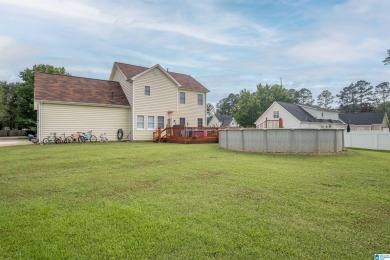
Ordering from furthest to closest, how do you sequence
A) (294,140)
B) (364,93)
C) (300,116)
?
1. (364,93)
2. (300,116)
3. (294,140)

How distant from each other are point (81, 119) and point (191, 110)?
34.6 ft

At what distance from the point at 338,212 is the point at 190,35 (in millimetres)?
17544

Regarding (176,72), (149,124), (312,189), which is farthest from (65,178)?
(176,72)

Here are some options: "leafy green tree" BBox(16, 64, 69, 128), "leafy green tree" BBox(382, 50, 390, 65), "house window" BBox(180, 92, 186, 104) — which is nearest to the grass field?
"house window" BBox(180, 92, 186, 104)

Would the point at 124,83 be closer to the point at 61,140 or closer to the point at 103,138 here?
the point at 103,138

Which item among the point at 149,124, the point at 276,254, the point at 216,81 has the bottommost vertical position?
the point at 276,254

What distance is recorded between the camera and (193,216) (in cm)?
323

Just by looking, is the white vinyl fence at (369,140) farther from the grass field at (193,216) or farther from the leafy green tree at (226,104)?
the leafy green tree at (226,104)

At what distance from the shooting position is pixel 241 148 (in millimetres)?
11664

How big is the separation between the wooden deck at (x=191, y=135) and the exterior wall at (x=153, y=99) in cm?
211

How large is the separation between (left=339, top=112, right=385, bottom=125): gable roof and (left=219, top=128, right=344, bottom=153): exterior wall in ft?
116

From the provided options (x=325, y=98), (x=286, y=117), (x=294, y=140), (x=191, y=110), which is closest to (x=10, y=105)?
(x=191, y=110)

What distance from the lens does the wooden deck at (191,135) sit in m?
16.9

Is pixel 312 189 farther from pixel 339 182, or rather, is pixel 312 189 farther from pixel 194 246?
pixel 194 246
